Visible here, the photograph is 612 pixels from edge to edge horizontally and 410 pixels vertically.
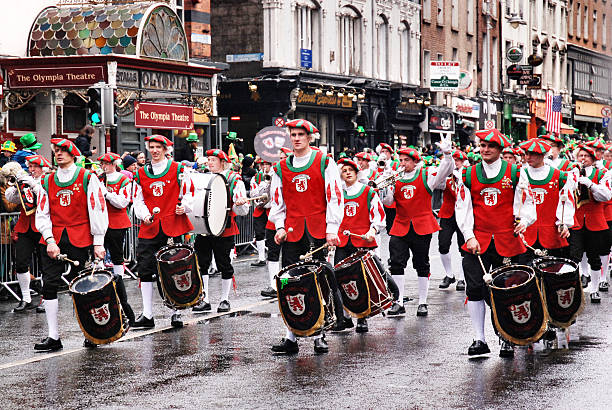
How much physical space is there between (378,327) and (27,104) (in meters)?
14.9

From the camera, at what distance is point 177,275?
11641 millimetres

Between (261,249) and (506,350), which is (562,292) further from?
(261,249)

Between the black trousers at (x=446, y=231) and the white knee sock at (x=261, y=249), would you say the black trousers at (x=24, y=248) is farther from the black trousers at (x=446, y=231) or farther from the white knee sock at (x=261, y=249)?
the white knee sock at (x=261, y=249)

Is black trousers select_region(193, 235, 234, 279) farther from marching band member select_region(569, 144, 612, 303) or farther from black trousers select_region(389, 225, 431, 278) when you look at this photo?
marching band member select_region(569, 144, 612, 303)

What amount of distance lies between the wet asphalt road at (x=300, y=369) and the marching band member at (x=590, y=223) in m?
1.32

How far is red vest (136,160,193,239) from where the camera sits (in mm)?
11758

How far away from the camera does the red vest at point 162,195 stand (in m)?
11.8

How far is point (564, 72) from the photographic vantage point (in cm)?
6575

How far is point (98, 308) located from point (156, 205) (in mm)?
1950

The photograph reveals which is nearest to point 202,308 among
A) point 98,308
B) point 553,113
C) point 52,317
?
point 52,317

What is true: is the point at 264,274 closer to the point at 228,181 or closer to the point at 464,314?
the point at 228,181

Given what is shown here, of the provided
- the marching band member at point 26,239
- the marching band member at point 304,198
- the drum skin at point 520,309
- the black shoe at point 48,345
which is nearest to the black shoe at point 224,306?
the marching band member at point 26,239

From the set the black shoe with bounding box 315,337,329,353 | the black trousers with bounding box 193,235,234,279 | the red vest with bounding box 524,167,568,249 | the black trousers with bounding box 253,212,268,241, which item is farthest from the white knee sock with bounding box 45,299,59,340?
the black trousers with bounding box 253,212,268,241

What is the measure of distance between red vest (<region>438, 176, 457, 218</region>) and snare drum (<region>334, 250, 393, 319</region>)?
3.34 m
